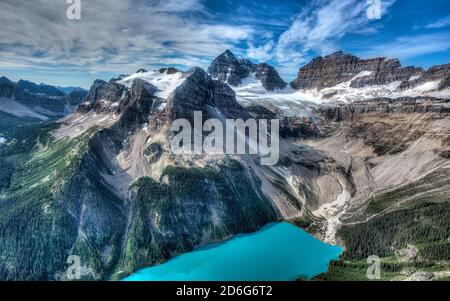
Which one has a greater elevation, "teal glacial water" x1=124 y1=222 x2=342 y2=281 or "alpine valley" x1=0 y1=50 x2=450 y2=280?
"alpine valley" x1=0 y1=50 x2=450 y2=280

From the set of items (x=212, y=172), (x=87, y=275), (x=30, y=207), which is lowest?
(x=87, y=275)

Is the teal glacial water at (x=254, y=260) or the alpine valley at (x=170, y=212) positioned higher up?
the alpine valley at (x=170, y=212)

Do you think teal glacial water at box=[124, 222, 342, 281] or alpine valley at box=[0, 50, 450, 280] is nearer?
teal glacial water at box=[124, 222, 342, 281]

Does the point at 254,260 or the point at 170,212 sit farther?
the point at 170,212

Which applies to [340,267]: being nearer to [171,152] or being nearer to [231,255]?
[231,255]

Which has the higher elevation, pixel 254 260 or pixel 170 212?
pixel 170 212

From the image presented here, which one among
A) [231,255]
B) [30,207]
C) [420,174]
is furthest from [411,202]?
[30,207]

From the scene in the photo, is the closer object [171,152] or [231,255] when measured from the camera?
[231,255]

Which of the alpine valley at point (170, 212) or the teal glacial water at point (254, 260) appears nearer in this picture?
the teal glacial water at point (254, 260)
